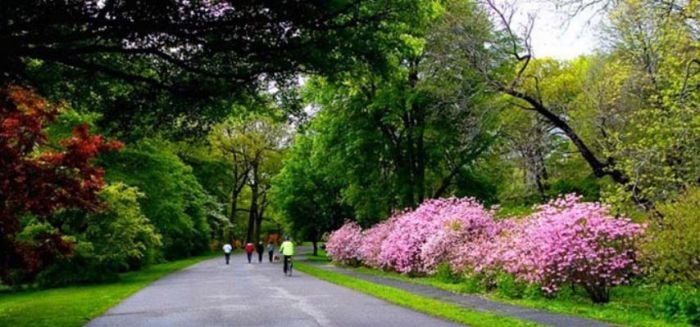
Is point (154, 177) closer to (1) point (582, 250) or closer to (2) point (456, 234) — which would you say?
(2) point (456, 234)

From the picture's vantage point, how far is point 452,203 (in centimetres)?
2602

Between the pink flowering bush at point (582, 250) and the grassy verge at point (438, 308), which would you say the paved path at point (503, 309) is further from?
the pink flowering bush at point (582, 250)

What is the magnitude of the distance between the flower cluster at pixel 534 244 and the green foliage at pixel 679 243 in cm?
181

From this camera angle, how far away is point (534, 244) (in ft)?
52.3

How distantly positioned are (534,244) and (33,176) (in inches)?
451

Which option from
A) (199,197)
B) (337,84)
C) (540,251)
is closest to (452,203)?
(540,251)

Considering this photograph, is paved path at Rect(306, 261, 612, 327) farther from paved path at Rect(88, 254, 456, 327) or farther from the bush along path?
paved path at Rect(88, 254, 456, 327)

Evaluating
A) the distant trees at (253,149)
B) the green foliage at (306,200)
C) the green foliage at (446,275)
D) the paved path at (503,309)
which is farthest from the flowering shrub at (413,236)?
the distant trees at (253,149)

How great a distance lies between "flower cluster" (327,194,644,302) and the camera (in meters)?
14.6

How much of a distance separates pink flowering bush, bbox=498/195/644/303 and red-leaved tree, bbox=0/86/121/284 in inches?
421

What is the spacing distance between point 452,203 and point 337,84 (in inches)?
685

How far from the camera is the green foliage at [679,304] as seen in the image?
11102 millimetres

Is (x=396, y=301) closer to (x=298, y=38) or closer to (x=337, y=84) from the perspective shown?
(x=337, y=84)

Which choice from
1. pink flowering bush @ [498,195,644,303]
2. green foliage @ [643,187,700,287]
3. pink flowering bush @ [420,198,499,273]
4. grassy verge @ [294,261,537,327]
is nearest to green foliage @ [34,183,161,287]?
grassy verge @ [294,261,537,327]
